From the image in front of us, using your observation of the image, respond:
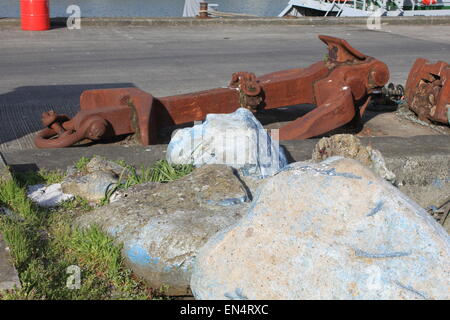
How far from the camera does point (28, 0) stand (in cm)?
1316

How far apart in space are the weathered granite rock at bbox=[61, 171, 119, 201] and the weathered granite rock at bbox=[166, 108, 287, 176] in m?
0.53

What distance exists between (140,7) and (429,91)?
3263 cm

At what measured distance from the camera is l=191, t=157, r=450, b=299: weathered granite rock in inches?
97.2

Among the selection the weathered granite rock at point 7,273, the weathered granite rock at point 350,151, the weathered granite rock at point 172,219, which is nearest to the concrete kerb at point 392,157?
the weathered granite rock at point 350,151

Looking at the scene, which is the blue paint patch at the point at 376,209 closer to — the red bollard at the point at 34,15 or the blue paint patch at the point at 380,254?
the blue paint patch at the point at 380,254

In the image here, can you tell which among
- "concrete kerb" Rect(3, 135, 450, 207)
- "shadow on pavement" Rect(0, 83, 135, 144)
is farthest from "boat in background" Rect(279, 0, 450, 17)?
"concrete kerb" Rect(3, 135, 450, 207)

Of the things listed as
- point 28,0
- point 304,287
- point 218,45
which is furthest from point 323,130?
point 28,0

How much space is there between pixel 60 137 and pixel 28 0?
8928mm

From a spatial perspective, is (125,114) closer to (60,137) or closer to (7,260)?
(60,137)

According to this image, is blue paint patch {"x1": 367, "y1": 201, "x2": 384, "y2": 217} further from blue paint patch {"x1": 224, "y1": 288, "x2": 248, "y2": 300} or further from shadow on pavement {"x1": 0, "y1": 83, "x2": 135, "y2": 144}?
shadow on pavement {"x1": 0, "y1": 83, "x2": 135, "y2": 144}

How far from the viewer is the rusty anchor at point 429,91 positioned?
596 cm

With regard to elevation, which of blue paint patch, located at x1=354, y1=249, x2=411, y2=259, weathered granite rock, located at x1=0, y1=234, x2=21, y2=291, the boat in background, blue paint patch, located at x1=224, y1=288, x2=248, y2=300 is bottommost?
the boat in background

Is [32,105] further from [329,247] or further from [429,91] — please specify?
[329,247]

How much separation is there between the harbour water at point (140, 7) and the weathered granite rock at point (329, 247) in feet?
92.1
